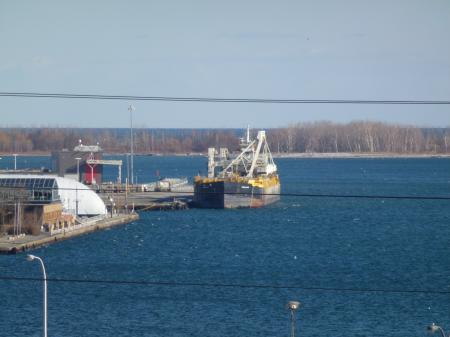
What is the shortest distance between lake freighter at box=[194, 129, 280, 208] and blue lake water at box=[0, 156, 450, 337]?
146 cm

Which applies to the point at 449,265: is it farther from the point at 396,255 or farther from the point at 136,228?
the point at 136,228

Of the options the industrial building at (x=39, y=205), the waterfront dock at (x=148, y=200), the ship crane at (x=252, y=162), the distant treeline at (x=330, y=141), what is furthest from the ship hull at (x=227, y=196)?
the distant treeline at (x=330, y=141)

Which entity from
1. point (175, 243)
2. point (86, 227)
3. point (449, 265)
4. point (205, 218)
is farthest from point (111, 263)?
point (205, 218)

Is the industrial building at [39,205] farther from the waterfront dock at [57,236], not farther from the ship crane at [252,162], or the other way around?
the ship crane at [252,162]

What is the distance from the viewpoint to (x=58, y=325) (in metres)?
9.01

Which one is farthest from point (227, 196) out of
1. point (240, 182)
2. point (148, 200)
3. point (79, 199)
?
point (79, 199)

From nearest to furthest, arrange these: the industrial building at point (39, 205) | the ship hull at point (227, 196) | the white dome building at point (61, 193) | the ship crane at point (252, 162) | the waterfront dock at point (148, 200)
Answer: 1. the industrial building at point (39, 205)
2. the white dome building at point (61, 193)
3. the waterfront dock at point (148, 200)
4. the ship hull at point (227, 196)
5. the ship crane at point (252, 162)

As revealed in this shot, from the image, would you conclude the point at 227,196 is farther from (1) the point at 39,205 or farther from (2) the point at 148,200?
(1) the point at 39,205

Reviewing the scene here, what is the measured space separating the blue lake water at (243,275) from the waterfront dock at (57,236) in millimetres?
224

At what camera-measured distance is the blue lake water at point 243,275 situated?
9.16 m

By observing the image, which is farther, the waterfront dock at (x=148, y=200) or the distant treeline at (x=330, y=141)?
the distant treeline at (x=330, y=141)

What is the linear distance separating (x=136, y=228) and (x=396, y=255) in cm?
575

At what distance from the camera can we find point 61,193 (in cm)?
1739

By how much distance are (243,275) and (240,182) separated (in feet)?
36.5
